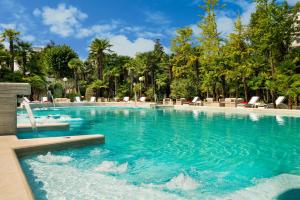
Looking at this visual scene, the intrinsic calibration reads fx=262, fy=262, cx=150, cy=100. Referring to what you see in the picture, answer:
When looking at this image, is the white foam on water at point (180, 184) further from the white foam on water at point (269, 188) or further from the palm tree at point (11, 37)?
the palm tree at point (11, 37)

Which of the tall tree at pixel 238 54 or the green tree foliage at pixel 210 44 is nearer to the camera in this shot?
the tall tree at pixel 238 54

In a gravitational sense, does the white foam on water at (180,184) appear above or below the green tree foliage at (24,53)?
below

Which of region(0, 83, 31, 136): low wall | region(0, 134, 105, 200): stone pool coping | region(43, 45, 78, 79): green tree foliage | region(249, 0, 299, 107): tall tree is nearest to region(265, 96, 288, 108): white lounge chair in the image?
region(249, 0, 299, 107): tall tree

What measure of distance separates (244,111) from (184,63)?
16743 millimetres

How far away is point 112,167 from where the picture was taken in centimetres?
576

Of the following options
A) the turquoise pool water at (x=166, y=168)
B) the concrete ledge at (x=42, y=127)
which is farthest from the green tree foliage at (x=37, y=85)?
the turquoise pool water at (x=166, y=168)

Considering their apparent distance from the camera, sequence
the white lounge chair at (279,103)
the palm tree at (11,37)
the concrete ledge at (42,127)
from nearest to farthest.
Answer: the concrete ledge at (42,127) → the white lounge chair at (279,103) → the palm tree at (11,37)

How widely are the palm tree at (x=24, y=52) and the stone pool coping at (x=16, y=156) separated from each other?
31.5m

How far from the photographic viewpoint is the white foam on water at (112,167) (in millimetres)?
5559

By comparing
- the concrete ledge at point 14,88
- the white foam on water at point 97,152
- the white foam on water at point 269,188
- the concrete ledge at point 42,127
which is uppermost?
the concrete ledge at point 14,88

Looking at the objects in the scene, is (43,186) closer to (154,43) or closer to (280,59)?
(280,59)

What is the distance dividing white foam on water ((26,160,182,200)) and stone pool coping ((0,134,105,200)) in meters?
0.56

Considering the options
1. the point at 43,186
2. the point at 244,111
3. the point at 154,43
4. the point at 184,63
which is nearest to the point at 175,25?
the point at 184,63

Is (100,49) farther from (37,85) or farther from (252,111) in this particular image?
(252,111)
